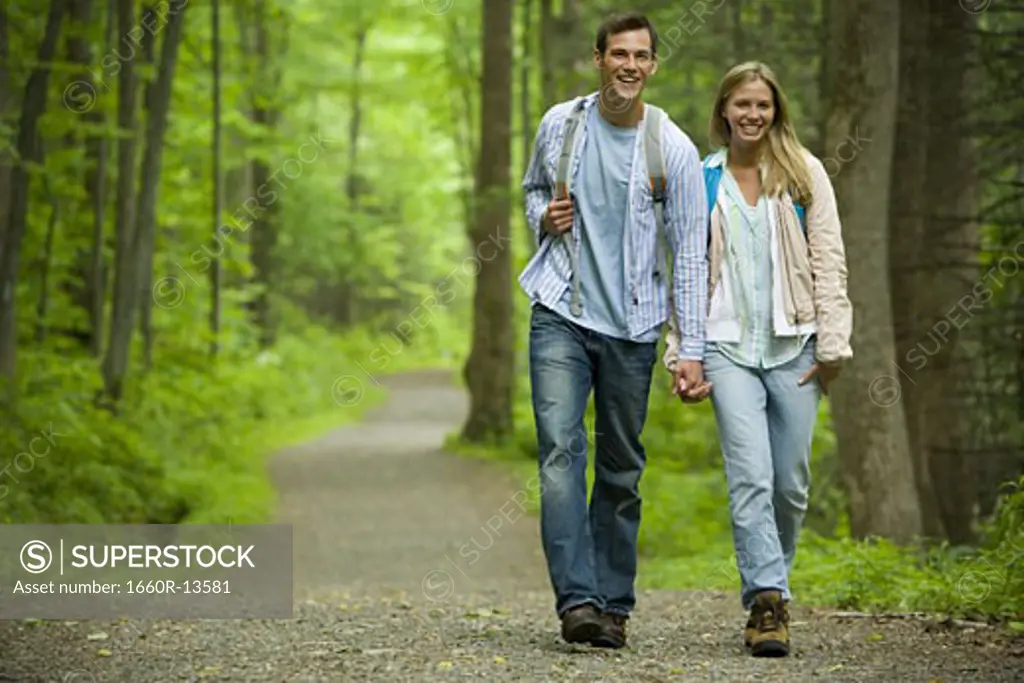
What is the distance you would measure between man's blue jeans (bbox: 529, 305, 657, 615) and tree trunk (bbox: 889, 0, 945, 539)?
19.4 feet

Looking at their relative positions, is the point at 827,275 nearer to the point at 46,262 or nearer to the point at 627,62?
the point at 627,62

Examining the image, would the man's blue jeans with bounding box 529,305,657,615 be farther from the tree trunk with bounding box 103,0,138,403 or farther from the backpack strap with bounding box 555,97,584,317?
the tree trunk with bounding box 103,0,138,403

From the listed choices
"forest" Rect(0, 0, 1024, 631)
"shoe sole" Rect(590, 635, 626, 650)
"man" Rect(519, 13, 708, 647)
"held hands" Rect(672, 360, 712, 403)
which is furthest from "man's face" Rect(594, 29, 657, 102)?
"forest" Rect(0, 0, 1024, 631)

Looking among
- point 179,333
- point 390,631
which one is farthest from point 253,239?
point 390,631

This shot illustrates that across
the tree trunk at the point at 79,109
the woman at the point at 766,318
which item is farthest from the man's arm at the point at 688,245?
the tree trunk at the point at 79,109

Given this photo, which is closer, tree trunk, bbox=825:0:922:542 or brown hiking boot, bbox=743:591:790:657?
brown hiking boot, bbox=743:591:790:657

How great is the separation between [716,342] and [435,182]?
149 ft

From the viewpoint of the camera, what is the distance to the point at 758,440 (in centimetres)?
629

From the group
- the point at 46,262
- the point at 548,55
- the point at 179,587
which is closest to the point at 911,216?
the point at 179,587

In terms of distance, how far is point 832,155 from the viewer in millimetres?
10211

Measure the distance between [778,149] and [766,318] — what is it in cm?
69

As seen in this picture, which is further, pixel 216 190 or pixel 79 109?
pixel 216 190

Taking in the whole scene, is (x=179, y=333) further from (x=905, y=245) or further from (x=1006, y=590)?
(x=1006, y=590)

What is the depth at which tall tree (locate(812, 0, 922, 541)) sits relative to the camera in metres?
9.99
